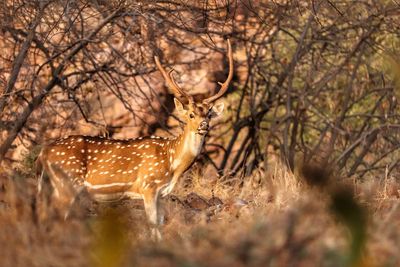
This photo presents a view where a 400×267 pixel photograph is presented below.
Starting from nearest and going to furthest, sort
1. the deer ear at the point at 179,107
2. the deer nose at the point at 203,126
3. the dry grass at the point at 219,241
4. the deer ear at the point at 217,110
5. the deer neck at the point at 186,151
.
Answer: the dry grass at the point at 219,241 < the deer nose at the point at 203,126 < the deer neck at the point at 186,151 < the deer ear at the point at 179,107 < the deer ear at the point at 217,110

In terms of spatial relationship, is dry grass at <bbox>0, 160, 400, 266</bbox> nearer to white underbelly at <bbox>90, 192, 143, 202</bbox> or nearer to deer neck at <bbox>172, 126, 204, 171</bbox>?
white underbelly at <bbox>90, 192, 143, 202</bbox>

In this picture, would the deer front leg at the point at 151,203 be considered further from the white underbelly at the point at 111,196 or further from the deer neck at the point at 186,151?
the deer neck at the point at 186,151

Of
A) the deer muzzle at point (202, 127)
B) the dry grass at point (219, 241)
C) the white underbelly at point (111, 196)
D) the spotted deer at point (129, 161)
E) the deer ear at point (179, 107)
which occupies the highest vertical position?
the deer ear at point (179, 107)

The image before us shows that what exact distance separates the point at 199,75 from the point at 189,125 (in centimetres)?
594

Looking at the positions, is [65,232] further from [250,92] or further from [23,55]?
[250,92]

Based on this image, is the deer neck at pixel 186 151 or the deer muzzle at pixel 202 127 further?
the deer neck at pixel 186 151

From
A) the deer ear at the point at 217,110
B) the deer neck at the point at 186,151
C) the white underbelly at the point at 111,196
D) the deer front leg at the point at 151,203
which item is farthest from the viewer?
the deer ear at the point at 217,110

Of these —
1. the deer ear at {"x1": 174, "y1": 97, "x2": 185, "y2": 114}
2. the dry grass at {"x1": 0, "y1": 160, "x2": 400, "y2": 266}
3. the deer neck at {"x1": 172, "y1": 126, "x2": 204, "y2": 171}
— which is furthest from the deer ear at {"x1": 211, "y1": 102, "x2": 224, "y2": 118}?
the dry grass at {"x1": 0, "y1": 160, "x2": 400, "y2": 266}

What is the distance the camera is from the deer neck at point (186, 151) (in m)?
10.7

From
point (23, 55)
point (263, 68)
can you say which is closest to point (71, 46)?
point (23, 55)

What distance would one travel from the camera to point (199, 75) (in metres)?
16.7

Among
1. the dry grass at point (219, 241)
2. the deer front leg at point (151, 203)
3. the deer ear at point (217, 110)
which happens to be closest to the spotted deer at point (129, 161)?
the deer front leg at point (151, 203)

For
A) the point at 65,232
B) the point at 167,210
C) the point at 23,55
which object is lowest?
the point at 167,210

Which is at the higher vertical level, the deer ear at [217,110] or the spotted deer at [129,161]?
the deer ear at [217,110]
